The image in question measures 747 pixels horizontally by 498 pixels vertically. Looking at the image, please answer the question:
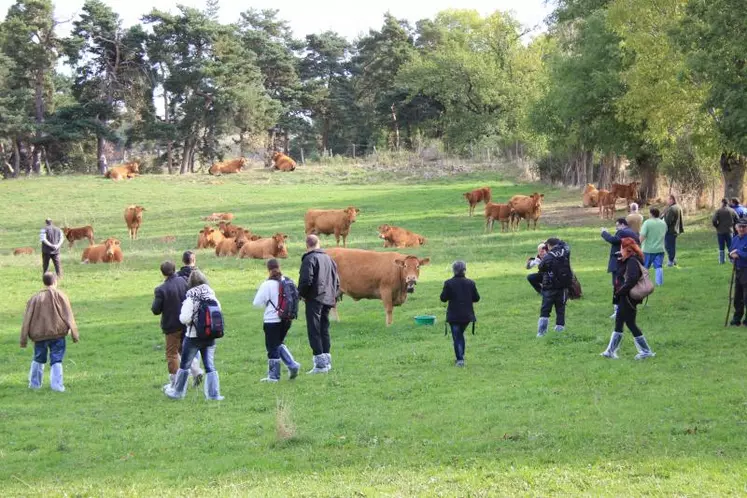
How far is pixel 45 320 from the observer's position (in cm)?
1389

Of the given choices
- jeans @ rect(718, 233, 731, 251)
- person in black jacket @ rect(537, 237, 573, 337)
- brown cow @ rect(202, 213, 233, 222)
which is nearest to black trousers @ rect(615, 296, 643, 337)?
person in black jacket @ rect(537, 237, 573, 337)

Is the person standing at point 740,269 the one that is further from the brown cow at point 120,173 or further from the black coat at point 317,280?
the brown cow at point 120,173

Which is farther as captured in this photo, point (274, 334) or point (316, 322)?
point (316, 322)

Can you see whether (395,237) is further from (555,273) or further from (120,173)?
(120,173)

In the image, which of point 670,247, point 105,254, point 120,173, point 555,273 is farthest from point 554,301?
point 120,173

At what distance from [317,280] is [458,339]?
7.45 ft

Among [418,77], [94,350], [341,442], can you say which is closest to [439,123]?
[418,77]

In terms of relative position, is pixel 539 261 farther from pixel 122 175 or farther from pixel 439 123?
pixel 439 123

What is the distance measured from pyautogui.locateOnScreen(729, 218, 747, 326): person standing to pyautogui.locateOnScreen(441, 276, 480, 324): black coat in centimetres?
498

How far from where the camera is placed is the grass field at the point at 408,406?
8.91 meters

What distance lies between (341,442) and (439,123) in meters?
76.7

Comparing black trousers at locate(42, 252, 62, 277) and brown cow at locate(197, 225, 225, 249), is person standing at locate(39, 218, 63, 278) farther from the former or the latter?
brown cow at locate(197, 225, 225, 249)

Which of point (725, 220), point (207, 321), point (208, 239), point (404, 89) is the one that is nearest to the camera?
point (207, 321)

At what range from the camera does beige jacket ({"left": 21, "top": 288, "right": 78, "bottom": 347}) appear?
1388 centimetres
